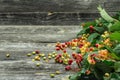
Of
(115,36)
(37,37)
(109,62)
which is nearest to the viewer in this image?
(109,62)

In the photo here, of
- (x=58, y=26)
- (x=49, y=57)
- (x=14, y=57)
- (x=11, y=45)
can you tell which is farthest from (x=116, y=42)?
(x=58, y=26)

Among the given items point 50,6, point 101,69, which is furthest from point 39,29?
point 101,69

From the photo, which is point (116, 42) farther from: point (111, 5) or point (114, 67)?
point (111, 5)

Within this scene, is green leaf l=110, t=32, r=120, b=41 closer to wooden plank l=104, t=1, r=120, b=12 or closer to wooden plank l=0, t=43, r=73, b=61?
wooden plank l=0, t=43, r=73, b=61

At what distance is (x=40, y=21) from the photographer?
5695 millimetres

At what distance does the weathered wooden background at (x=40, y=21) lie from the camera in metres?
4.29

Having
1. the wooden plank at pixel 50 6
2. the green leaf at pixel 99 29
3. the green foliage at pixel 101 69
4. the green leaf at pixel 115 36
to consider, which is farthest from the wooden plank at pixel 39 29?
the green foliage at pixel 101 69

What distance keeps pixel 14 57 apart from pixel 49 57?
296 mm

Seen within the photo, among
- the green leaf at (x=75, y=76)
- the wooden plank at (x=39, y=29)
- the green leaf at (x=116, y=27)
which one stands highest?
the green leaf at (x=116, y=27)

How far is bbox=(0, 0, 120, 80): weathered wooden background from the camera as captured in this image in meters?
4.29

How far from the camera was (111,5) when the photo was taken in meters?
5.80

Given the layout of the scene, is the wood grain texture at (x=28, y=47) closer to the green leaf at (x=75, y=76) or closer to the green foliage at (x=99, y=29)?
the green leaf at (x=75, y=76)

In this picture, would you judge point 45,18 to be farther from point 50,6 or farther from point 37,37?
point 37,37

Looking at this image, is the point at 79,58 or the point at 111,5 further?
the point at 111,5
